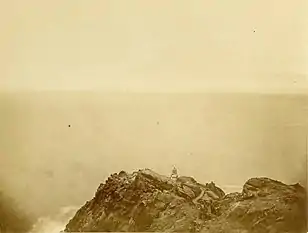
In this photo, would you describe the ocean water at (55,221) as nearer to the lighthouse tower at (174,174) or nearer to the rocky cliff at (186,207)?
the rocky cliff at (186,207)

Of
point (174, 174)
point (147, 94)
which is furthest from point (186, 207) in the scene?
point (147, 94)

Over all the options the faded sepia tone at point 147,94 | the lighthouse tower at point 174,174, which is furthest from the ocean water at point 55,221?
the lighthouse tower at point 174,174

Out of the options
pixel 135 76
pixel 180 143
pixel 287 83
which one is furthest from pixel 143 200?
pixel 287 83

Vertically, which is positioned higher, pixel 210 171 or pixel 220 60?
pixel 220 60

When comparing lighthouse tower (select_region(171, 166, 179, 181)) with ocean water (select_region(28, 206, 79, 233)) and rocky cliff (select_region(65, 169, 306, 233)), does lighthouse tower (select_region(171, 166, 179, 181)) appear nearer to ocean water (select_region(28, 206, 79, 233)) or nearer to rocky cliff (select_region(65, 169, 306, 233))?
rocky cliff (select_region(65, 169, 306, 233))

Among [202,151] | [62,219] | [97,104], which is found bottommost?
[62,219]

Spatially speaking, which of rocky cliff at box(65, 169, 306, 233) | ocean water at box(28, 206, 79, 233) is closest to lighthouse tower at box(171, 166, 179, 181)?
rocky cliff at box(65, 169, 306, 233)

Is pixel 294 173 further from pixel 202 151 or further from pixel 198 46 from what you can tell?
pixel 198 46

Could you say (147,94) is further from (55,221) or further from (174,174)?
(55,221)
